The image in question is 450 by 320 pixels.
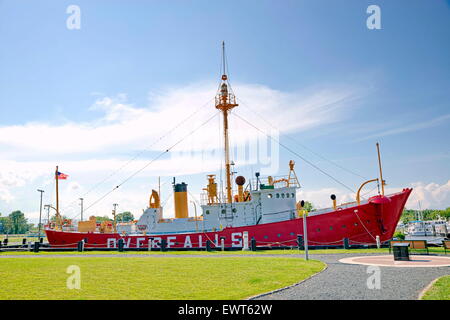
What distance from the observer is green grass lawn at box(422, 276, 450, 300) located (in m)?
7.50

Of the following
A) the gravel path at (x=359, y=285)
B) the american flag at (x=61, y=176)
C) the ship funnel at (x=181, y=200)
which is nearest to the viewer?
the gravel path at (x=359, y=285)

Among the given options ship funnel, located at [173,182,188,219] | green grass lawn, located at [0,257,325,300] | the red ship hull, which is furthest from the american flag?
green grass lawn, located at [0,257,325,300]

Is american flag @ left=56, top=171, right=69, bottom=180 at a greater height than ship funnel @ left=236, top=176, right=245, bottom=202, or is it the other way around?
american flag @ left=56, top=171, right=69, bottom=180

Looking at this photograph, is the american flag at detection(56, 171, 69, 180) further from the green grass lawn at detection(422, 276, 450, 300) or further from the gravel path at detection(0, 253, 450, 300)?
the green grass lawn at detection(422, 276, 450, 300)

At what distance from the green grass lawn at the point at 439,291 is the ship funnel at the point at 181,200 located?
76.8ft

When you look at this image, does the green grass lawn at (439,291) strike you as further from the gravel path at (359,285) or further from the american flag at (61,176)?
the american flag at (61,176)

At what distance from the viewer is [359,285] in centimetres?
932

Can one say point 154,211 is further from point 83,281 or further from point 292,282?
point 292,282

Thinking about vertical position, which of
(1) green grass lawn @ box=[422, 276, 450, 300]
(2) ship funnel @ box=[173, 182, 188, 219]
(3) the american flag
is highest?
(3) the american flag

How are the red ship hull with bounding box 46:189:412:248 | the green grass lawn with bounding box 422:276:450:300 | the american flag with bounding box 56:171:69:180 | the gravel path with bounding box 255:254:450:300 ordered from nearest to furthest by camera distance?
1. the green grass lawn with bounding box 422:276:450:300
2. the gravel path with bounding box 255:254:450:300
3. the red ship hull with bounding box 46:189:412:248
4. the american flag with bounding box 56:171:69:180

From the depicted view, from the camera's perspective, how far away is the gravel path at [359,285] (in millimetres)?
8078

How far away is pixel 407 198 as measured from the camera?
2319 centimetres

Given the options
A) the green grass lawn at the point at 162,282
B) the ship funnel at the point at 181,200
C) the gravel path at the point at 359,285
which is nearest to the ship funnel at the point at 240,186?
the ship funnel at the point at 181,200

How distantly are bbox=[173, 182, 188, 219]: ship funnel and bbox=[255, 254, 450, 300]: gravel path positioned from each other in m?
19.7
